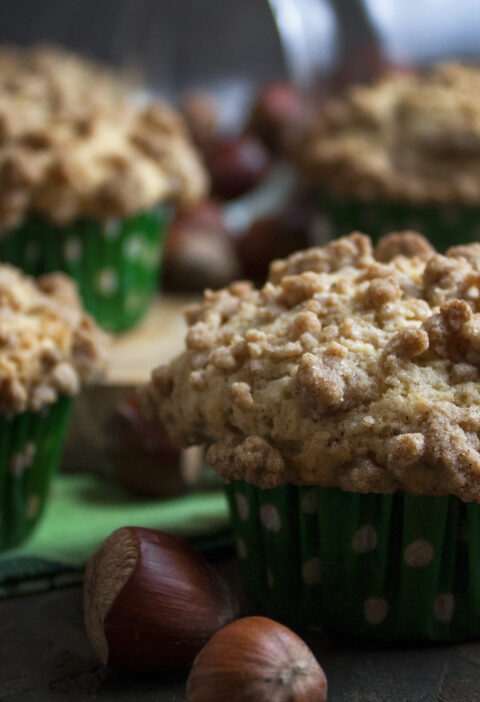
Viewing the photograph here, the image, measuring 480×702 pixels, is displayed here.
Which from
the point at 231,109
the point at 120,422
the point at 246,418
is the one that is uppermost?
the point at 231,109

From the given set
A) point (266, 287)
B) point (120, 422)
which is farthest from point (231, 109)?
point (266, 287)

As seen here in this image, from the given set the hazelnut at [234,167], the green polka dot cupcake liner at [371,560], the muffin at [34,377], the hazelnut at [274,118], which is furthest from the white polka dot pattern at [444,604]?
the hazelnut at [274,118]

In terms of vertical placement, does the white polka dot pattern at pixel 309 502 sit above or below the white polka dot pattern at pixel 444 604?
above

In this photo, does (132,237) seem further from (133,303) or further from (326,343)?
(326,343)

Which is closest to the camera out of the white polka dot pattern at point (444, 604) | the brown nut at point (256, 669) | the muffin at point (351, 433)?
the brown nut at point (256, 669)

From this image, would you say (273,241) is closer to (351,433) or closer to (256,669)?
(351,433)

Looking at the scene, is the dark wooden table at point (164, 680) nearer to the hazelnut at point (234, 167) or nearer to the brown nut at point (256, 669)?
the brown nut at point (256, 669)

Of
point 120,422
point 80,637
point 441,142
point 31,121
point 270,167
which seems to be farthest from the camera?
point 270,167

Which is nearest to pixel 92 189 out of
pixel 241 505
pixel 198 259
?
pixel 198 259

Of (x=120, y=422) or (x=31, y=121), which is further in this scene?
(x=31, y=121)
